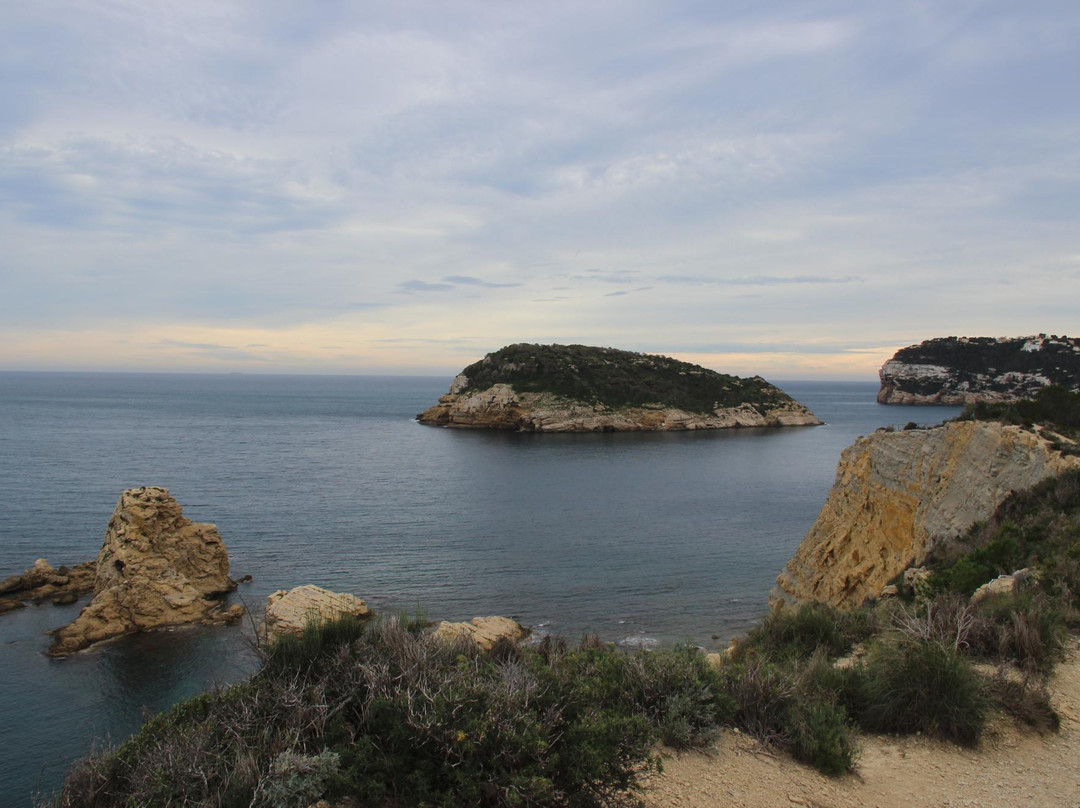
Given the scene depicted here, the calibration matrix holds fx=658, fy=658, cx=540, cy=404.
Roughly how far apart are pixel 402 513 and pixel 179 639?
16424mm

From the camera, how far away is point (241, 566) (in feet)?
84.3

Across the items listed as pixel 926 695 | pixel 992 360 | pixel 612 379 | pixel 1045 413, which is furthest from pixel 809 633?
pixel 992 360

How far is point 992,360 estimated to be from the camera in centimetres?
11162

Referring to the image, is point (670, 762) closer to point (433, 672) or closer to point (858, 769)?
point (858, 769)

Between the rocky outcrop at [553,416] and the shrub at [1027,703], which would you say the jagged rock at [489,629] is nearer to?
the shrub at [1027,703]

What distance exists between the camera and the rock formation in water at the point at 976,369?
98.5 m

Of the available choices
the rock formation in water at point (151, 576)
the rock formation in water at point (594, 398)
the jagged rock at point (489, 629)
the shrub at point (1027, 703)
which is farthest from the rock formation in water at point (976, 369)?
the shrub at point (1027, 703)

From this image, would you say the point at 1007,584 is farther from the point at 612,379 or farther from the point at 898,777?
the point at 612,379

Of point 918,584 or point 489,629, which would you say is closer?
point 918,584

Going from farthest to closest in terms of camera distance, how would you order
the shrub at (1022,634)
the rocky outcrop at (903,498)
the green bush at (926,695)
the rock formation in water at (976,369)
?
the rock formation in water at (976,369) < the rocky outcrop at (903,498) < the shrub at (1022,634) < the green bush at (926,695)

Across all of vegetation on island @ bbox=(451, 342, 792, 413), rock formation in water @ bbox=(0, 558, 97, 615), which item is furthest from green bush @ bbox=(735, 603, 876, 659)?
vegetation on island @ bbox=(451, 342, 792, 413)

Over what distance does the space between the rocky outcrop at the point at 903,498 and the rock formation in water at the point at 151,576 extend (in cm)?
1729

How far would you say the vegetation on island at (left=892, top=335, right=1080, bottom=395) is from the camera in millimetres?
98750

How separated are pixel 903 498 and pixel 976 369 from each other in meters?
119
